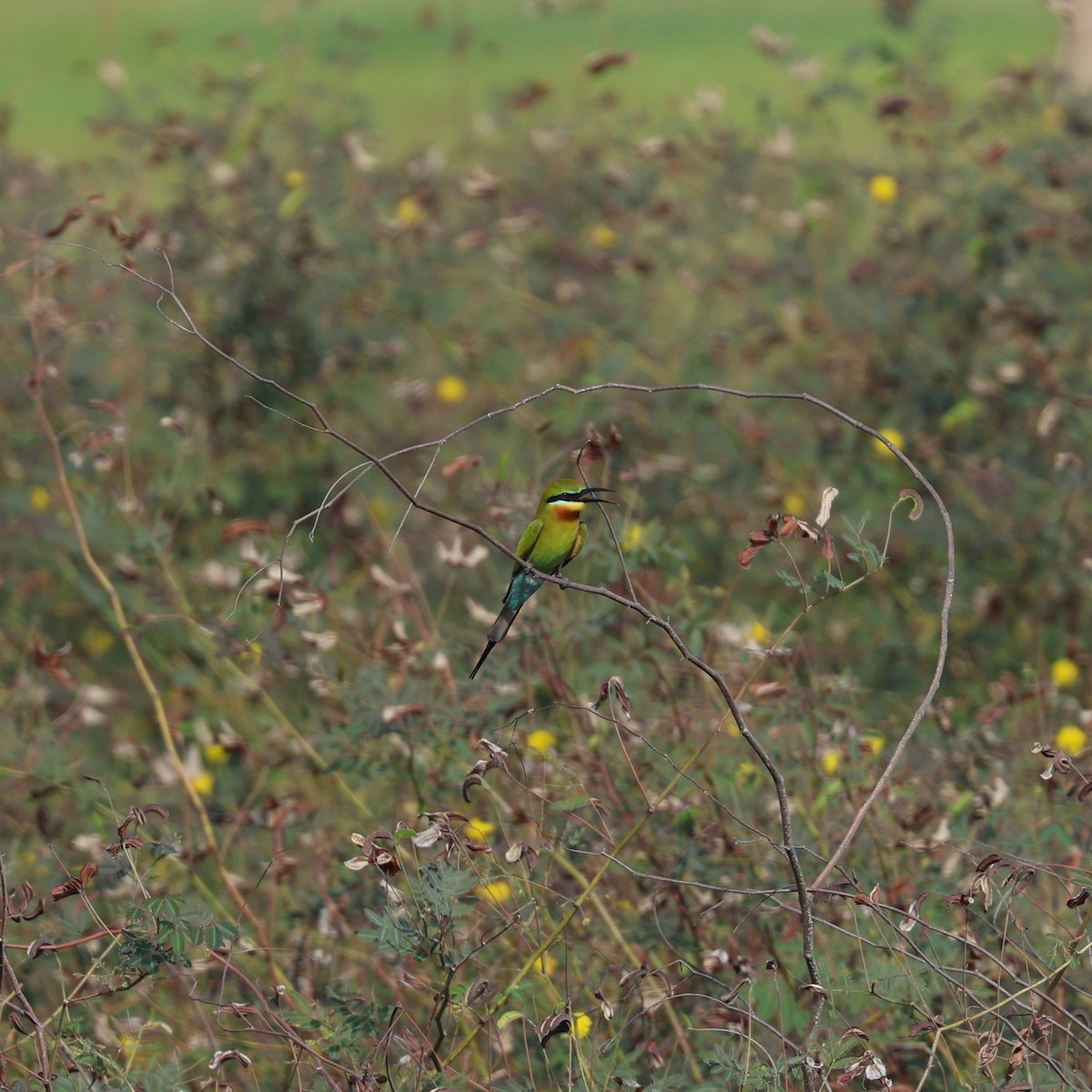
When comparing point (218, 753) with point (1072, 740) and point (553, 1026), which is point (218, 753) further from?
point (1072, 740)

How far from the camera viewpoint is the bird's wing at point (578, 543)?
285 centimetres

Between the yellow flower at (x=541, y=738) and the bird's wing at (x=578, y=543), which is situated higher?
the bird's wing at (x=578, y=543)

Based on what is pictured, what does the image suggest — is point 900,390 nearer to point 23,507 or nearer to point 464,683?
point 464,683

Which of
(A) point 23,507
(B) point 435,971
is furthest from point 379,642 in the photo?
(A) point 23,507

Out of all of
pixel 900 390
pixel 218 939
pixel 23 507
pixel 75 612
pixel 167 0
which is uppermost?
pixel 218 939

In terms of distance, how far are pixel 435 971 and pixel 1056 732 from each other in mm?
1640

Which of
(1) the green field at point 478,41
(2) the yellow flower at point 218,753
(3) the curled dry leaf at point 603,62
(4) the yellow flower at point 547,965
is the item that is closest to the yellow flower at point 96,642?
(2) the yellow flower at point 218,753

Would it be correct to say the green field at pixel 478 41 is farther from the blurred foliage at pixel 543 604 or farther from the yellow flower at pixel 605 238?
the blurred foliage at pixel 543 604

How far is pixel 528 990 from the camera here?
2.36 meters

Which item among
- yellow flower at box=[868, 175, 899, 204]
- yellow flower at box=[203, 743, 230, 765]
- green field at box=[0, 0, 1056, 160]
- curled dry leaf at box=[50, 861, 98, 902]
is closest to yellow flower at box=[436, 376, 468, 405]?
yellow flower at box=[868, 175, 899, 204]

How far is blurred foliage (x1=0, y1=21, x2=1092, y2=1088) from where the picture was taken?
230 cm

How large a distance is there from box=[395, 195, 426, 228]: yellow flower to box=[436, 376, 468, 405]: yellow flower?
57 centimetres

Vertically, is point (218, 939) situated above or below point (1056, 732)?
above

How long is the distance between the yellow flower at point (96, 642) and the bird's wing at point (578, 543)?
2.68m
